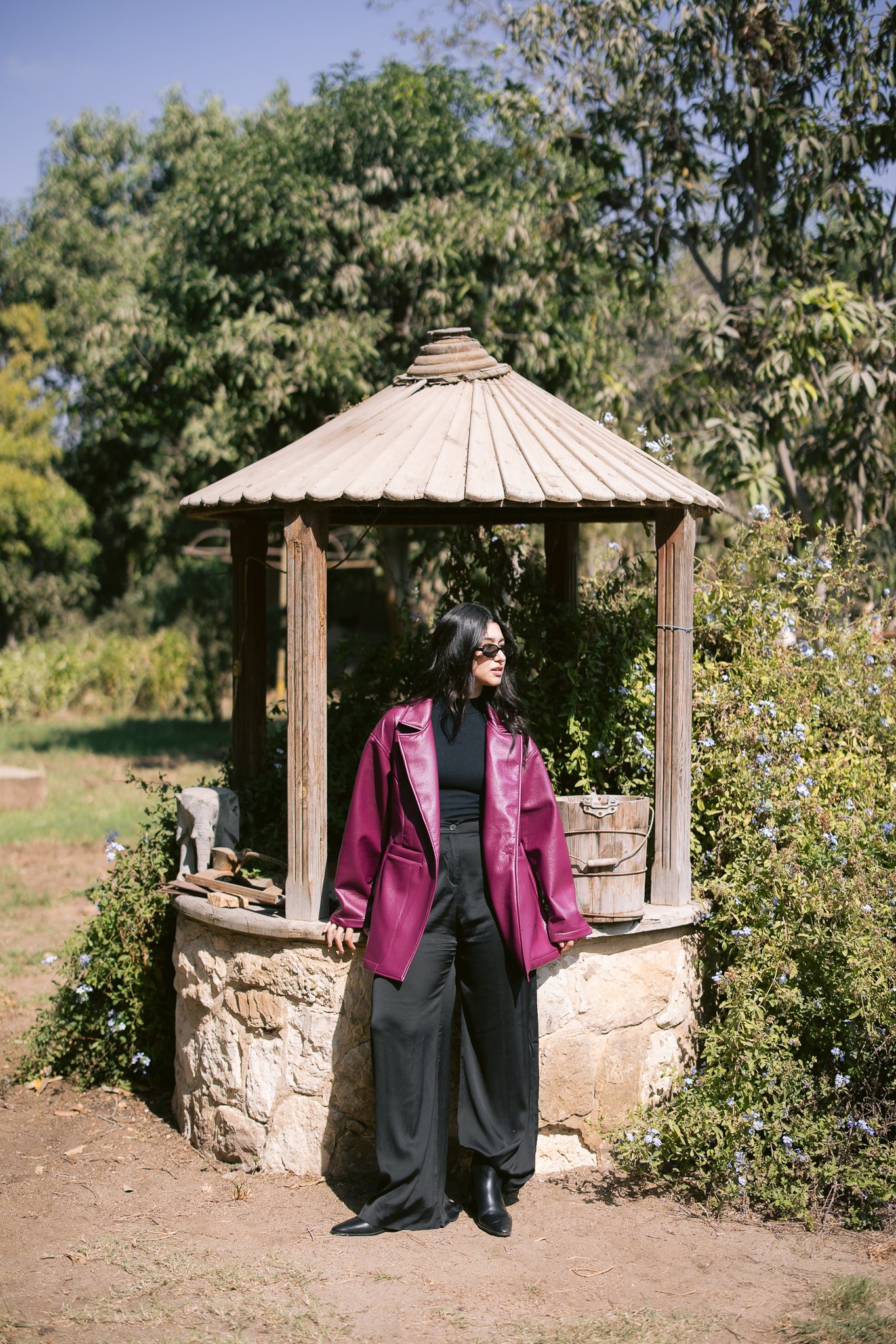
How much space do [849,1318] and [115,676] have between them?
60.7 ft

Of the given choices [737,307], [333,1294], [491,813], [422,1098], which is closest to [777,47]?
[737,307]

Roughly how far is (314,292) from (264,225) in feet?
2.49

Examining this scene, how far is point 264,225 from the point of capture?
37.1 feet

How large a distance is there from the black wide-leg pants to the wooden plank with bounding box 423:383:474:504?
1119 millimetres

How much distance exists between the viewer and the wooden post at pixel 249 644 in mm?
5492

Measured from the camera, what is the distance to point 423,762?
399 centimetres

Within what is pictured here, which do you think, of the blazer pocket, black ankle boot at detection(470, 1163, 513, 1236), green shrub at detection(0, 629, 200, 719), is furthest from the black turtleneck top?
green shrub at detection(0, 629, 200, 719)

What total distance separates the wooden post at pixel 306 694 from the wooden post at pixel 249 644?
1036 millimetres

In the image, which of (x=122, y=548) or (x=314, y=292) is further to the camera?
(x=122, y=548)

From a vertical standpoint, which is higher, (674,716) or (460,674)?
(460,674)

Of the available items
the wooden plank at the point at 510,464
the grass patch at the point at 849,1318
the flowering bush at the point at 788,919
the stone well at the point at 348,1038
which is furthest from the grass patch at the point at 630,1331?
the wooden plank at the point at 510,464

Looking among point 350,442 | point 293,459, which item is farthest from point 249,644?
point 350,442

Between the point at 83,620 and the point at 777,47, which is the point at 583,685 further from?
the point at 83,620

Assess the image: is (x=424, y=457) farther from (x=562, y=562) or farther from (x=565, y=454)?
(x=562, y=562)
